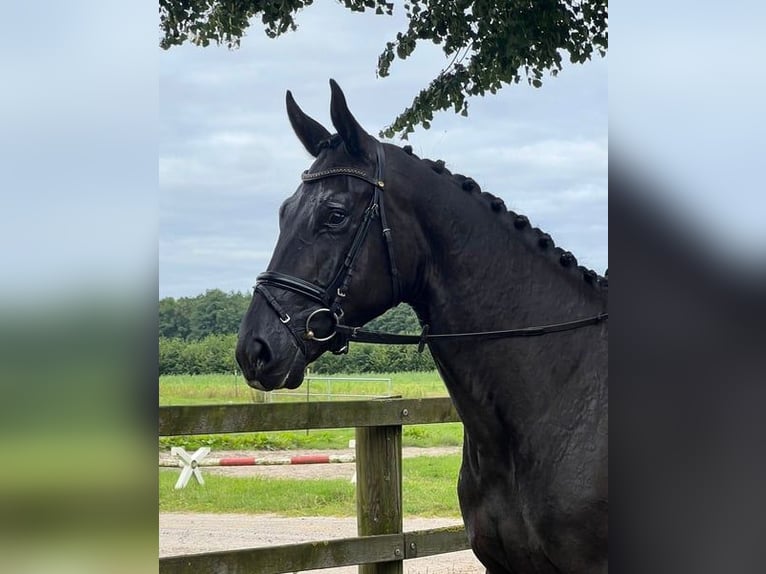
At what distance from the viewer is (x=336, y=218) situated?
6.67 feet

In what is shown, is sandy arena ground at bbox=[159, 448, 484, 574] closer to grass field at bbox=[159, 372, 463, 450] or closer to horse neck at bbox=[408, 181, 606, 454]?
grass field at bbox=[159, 372, 463, 450]

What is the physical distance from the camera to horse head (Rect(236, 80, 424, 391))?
1.92m

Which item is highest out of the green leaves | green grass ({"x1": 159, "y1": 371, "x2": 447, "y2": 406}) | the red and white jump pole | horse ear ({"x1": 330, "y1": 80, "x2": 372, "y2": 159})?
the green leaves

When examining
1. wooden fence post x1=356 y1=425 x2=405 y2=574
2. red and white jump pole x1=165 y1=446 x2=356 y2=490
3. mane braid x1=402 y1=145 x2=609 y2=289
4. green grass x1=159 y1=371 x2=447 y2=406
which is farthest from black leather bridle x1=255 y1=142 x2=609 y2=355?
red and white jump pole x1=165 y1=446 x2=356 y2=490

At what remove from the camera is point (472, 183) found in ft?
7.31

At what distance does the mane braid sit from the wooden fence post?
1284mm

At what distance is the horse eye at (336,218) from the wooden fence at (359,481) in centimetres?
97

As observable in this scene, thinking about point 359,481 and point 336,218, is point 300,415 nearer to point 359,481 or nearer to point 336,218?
point 359,481

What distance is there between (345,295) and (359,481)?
141 cm

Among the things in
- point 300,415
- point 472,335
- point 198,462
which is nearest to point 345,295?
point 472,335

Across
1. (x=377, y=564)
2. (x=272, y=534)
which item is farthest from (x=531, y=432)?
(x=272, y=534)

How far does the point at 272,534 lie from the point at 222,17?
5.38 meters
